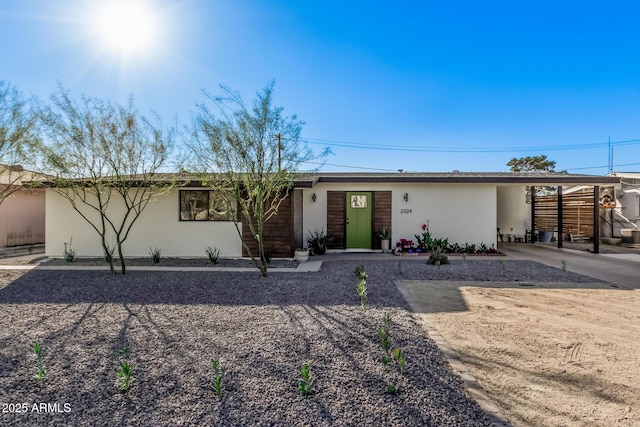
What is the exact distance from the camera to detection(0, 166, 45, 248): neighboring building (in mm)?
12000

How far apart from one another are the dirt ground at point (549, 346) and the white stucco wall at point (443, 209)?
15.6 ft

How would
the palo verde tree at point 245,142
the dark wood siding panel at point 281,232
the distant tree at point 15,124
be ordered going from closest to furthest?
the palo verde tree at point 245,142, the distant tree at point 15,124, the dark wood siding panel at point 281,232

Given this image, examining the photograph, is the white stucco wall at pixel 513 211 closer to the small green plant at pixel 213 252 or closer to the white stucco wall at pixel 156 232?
the white stucco wall at pixel 156 232

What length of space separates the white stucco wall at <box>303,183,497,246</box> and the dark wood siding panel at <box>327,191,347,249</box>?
A: 0.17 metres

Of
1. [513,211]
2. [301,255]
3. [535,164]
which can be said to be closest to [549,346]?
[301,255]

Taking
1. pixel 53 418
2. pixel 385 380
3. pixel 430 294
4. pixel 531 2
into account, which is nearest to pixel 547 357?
pixel 385 380

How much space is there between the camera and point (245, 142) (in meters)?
6.33

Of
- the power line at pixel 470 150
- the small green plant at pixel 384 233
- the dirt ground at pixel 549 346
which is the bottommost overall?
the dirt ground at pixel 549 346

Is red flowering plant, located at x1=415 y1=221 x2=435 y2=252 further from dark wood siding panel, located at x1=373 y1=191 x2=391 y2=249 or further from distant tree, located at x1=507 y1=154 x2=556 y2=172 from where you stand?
distant tree, located at x1=507 y1=154 x2=556 y2=172

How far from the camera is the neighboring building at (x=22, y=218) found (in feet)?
39.4

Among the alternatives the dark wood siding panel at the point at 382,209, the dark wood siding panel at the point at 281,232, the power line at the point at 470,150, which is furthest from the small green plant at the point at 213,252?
the power line at the point at 470,150

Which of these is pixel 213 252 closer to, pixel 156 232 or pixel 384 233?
pixel 156 232

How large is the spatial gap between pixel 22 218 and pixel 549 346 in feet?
56.1

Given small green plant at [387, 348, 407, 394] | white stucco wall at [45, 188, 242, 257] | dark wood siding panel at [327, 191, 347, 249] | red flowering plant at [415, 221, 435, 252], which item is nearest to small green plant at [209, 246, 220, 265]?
white stucco wall at [45, 188, 242, 257]
